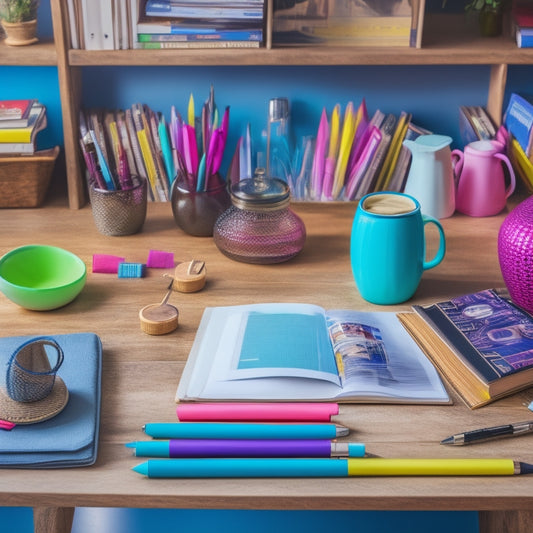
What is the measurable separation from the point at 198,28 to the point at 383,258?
578mm

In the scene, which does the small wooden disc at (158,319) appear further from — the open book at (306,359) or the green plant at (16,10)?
the green plant at (16,10)

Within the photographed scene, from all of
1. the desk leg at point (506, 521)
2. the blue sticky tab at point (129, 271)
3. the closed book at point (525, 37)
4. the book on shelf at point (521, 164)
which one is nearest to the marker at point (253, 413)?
the desk leg at point (506, 521)

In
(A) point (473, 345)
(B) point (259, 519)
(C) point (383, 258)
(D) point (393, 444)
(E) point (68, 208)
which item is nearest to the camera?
(D) point (393, 444)

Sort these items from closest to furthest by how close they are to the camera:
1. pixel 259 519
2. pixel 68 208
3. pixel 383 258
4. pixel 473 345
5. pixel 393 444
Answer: pixel 393 444, pixel 473 345, pixel 383 258, pixel 68 208, pixel 259 519

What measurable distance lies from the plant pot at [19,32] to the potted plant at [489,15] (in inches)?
33.4

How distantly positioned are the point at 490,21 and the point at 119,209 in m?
0.81

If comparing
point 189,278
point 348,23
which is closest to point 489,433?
point 189,278

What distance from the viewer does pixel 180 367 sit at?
1.15 m

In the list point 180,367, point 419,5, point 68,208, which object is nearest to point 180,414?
point 180,367

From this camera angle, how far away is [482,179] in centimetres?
162

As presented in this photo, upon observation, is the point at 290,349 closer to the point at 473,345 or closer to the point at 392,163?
the point at 473,345

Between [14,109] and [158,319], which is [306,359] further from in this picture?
[14,109]

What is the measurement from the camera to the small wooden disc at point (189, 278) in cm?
134

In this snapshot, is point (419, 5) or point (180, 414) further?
point (419, 5)
